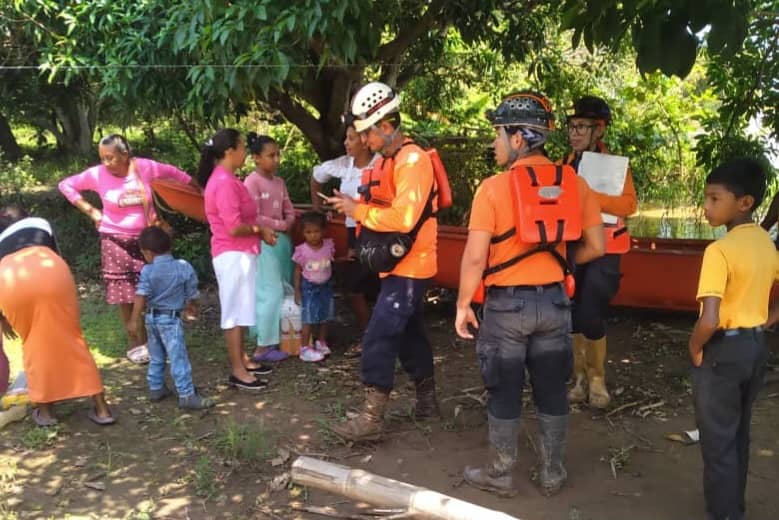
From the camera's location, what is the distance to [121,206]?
5238mm

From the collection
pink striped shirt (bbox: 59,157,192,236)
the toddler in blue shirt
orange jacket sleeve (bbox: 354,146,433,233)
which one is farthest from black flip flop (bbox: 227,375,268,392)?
orange jacket sleeve (bbox: 354,146,433,233)

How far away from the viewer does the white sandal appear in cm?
542

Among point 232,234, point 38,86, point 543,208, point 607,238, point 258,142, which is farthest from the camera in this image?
point 38,86

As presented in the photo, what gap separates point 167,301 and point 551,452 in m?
2.44

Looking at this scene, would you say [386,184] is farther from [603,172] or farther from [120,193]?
[120,193]

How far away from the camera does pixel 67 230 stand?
854 centimetres

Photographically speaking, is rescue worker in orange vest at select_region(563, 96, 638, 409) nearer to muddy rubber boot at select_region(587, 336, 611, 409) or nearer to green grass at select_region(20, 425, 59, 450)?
muddy rubber boot at select_region(587, 336, 611, 409)

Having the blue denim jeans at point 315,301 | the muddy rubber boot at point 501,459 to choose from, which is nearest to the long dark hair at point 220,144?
the blue denim jeans at point 315,301

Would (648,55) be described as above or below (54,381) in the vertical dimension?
above

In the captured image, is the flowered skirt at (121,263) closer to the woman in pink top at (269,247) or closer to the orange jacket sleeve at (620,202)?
the woman in pink top at (269,247)

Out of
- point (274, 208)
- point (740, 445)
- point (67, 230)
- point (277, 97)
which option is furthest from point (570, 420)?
point (67, 230)

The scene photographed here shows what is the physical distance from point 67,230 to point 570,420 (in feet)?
21.2

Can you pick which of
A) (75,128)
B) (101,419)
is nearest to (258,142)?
(101,419)

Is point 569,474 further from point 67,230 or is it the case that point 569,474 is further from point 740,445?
point 67,230
